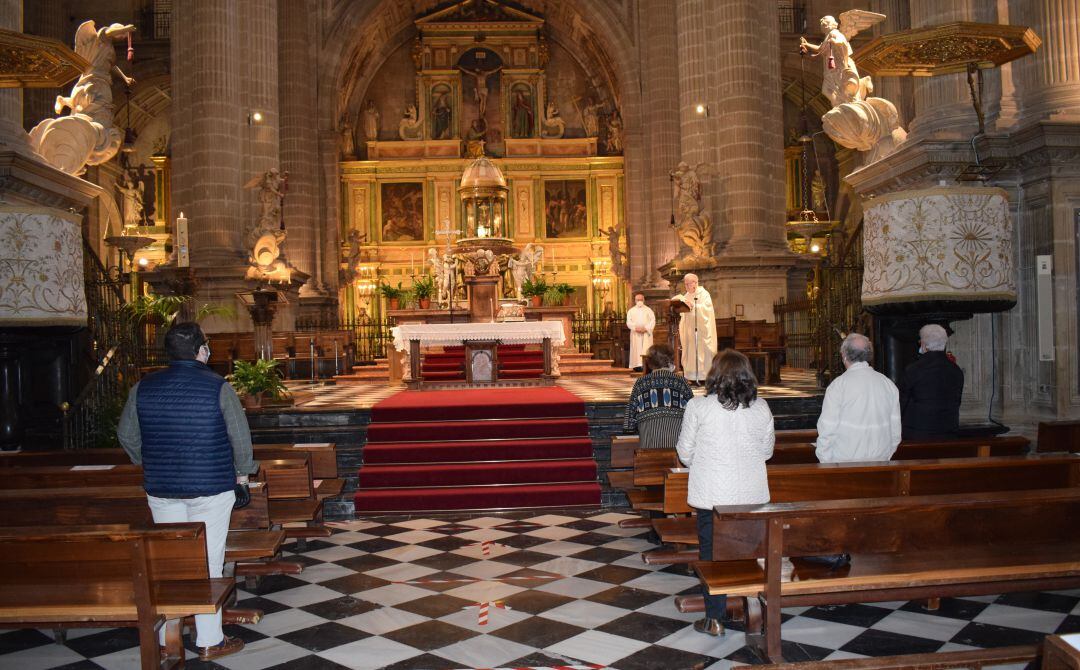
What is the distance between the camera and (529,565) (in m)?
6.13

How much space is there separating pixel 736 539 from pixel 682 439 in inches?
27.1

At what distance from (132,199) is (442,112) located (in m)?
10.5

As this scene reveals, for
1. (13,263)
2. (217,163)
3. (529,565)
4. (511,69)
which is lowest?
(529,565)

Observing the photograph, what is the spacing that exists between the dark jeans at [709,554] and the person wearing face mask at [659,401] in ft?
5.54

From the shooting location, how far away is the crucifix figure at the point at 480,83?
2998cm

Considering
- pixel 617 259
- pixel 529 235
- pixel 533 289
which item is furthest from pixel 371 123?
pixel 533 289

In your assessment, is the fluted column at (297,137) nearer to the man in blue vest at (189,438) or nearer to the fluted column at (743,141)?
the fluted column at (743,141)

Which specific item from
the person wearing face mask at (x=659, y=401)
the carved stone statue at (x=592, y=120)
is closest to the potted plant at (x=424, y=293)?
the carved stone statue at (x=592, y=120)

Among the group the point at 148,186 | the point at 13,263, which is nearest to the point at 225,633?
the point at 13,263

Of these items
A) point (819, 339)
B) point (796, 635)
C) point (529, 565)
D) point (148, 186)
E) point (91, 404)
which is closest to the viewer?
point (796, 635)

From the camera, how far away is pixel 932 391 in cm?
619

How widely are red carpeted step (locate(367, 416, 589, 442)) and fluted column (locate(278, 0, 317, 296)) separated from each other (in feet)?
46.1

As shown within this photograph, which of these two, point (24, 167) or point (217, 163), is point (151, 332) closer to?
point (217, 163)

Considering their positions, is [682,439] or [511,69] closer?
[682,439]
